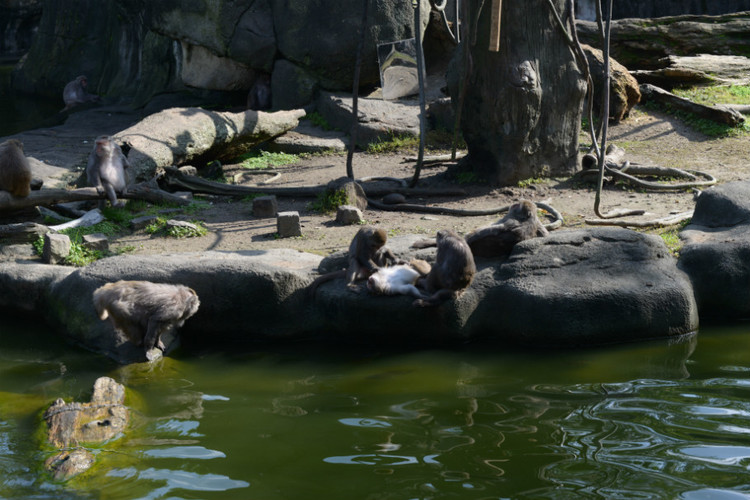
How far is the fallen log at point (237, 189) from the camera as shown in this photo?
11.4 metres

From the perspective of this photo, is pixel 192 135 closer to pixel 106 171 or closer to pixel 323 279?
pixel 106 171

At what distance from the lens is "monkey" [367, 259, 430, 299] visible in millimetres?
7305

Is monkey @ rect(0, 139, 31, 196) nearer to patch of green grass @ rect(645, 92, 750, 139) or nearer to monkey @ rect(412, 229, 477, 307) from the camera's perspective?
monkey @ rect(412, 229, 477, 307)

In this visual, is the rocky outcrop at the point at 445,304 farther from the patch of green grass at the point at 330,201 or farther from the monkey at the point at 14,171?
the patch of green grass at the point at 330,201

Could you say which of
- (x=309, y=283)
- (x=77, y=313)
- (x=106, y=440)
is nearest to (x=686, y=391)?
(x=309, y=283)

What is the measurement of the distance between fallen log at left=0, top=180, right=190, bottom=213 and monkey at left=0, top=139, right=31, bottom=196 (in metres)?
0.09

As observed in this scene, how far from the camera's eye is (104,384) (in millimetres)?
6426

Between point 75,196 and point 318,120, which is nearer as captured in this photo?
point 75,196

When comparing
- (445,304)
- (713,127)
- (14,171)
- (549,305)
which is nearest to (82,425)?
(445,304)

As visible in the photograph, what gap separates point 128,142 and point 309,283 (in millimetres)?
5564

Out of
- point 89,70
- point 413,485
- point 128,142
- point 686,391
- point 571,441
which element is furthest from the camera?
point 89,70

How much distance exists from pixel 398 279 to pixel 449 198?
393cm

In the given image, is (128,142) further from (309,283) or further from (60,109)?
(60,109)

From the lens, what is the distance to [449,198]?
11164 millimetres
